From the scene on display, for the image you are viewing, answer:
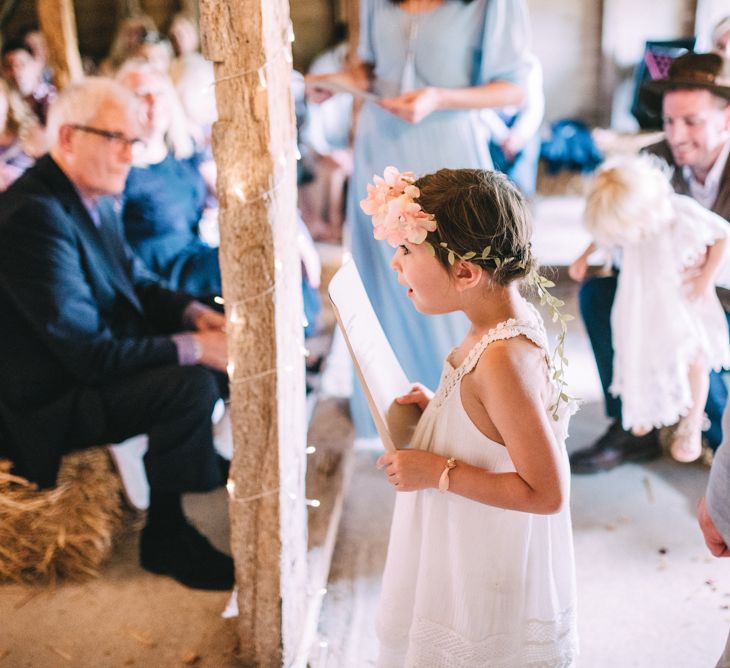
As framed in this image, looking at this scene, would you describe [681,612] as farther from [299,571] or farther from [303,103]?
[303,103]

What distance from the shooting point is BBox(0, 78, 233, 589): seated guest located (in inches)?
88.4

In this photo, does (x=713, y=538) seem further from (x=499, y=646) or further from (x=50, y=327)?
(x=50, y=327)

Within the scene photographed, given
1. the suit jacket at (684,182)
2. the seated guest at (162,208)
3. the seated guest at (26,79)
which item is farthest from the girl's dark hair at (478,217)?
the seated guest at (26,79)

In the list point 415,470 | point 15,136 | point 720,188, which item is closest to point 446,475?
point 415,470

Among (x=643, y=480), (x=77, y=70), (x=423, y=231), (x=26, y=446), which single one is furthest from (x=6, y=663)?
(x=77, y=70)

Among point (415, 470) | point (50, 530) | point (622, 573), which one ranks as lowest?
point (622, 573)

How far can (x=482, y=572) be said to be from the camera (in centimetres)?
150

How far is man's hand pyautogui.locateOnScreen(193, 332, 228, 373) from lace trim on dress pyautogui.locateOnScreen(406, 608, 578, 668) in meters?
1.11

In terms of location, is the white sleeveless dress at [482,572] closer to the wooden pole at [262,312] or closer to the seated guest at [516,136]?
the wooden pole at [262,312]

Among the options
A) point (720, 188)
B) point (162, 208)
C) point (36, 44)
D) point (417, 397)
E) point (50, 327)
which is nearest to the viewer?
A: point (417, 397)

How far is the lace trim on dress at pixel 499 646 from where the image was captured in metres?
1.52

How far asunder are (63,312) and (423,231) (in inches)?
50.0

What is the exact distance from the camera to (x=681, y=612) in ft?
7.25

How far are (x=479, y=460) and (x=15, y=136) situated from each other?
3899 millimetres
